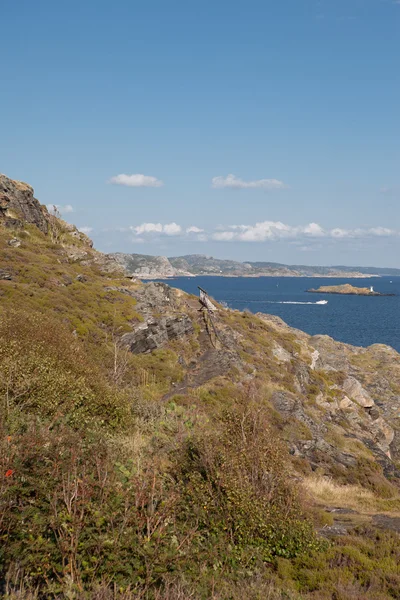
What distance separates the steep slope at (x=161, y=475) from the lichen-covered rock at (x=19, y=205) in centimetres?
1392

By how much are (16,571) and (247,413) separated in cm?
922

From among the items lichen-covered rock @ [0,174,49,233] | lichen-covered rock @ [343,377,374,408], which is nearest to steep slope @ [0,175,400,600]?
lichen-covered rock @ [343,377,374,408]

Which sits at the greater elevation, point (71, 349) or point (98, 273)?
point (98, 273)

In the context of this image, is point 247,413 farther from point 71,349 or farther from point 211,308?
point 211,308

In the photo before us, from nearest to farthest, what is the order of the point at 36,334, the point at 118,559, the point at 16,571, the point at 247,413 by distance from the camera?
the point at 16,571, the point at 118,559, the point at 247,413, the point at 36,334

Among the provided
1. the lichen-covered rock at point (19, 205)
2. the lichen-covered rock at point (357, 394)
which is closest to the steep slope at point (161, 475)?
the lichen-covered rock at point (357, 394)

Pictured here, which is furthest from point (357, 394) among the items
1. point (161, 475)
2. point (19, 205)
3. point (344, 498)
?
point (19, 205)

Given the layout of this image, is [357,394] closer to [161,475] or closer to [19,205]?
[161,475]

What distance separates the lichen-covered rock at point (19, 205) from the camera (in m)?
52.8

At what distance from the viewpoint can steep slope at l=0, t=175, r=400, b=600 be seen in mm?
8750

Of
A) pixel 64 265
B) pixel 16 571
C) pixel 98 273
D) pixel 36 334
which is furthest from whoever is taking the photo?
pixel 98 273

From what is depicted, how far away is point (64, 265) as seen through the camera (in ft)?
155

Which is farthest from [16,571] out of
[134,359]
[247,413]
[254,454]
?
[134,359]

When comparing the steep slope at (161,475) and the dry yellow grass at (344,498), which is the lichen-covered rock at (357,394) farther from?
the dry yellow grass at (344,498)
